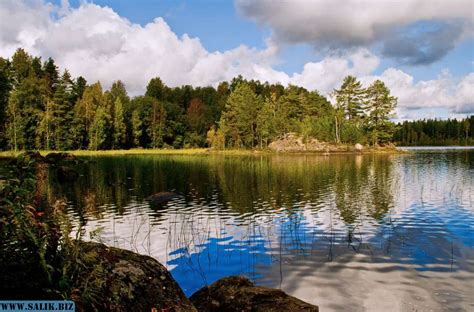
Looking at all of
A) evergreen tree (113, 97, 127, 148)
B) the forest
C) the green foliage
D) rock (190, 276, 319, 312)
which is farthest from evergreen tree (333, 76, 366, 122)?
rock (190, 276, 319, 312)

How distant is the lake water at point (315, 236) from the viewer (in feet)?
35.5

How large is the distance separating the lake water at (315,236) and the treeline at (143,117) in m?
72.7

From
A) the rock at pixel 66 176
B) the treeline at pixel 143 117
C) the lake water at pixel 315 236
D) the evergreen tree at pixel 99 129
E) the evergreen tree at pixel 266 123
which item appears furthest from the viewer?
the evergreen tree at pixel 266 123

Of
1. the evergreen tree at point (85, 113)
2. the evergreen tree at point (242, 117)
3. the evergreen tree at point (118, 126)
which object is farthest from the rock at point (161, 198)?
the evergreen tree at point (118, 126)

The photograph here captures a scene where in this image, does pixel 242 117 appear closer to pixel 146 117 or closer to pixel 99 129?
pixel 146 117

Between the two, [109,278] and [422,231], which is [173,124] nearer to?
[422,231]

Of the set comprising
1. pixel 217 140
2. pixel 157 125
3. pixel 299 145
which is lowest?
pixel 299 145

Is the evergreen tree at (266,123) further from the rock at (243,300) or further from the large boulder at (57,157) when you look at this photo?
the rock at (243,300)

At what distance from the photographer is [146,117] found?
408 ft

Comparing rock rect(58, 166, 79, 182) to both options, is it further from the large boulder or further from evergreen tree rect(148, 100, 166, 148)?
evergreen tree rect(148, 100, 166, 148)

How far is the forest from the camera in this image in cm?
9797

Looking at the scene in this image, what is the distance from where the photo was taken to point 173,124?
129125mm

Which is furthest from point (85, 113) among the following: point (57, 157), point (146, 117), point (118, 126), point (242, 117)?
point (57, 157)

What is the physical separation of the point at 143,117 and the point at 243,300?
124 m
